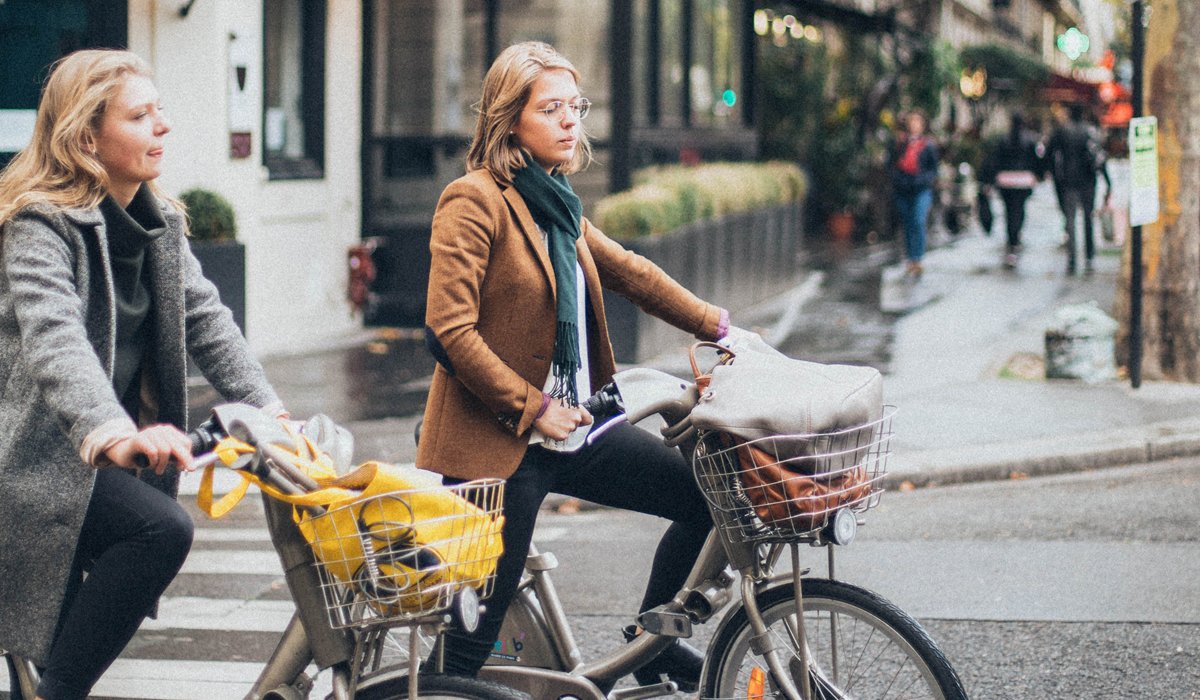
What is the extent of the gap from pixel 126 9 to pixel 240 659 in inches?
271

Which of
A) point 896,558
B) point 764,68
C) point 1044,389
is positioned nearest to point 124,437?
point 896,558

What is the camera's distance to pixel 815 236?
88.6 ft

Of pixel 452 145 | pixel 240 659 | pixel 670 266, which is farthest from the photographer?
pixel 452 145

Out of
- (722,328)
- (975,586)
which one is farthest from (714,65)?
(722,328)

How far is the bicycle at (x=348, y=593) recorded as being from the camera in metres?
2.81

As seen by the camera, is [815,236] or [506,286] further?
[815,236]

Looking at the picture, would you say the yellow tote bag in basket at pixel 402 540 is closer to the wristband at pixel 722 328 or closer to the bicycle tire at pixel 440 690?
the bicycle tire at pixel 440 690

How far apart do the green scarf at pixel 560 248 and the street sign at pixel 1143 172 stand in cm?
755

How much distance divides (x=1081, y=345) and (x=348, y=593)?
28.9 ft

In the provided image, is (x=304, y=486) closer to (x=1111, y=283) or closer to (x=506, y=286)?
(x=506, y=286)

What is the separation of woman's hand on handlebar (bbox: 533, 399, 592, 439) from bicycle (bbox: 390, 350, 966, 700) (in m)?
0.04

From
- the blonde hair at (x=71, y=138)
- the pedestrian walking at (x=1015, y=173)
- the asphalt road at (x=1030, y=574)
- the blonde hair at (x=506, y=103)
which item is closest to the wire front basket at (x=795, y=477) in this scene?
the blonde hair at (x=506, y=103)

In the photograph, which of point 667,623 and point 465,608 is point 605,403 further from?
point 465,608

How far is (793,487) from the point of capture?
3.22 metres
